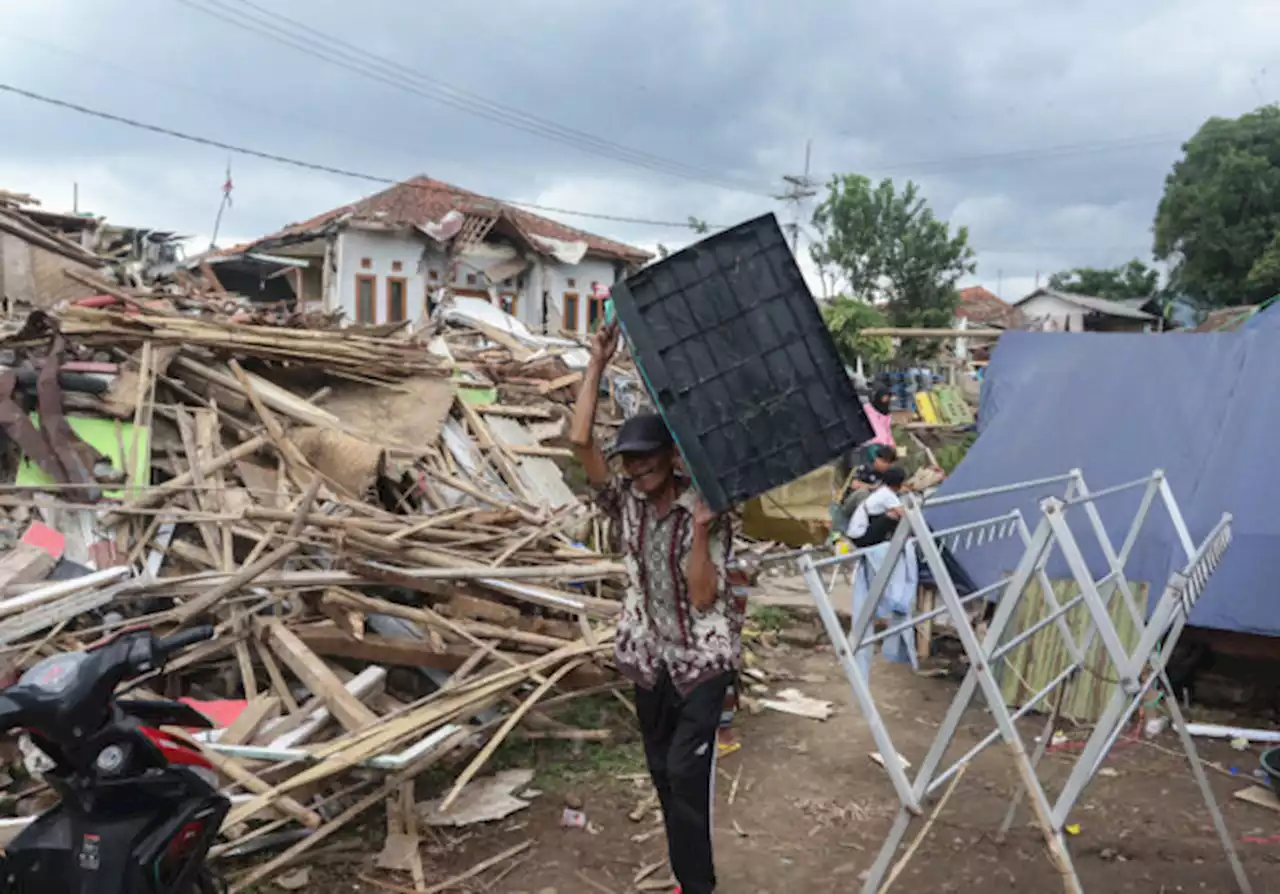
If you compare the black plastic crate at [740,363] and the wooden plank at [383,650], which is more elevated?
the black plastic crate at [740,363]

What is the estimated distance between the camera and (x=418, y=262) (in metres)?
25.5

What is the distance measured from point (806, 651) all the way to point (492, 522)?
2861mm

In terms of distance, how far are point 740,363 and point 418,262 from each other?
2393 cm

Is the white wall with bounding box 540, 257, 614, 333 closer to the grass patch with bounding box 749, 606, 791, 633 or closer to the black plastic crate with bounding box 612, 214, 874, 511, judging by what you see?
the grass patch with bounding box 749, 606, 791, 633

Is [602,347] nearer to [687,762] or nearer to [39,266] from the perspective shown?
[687,762]

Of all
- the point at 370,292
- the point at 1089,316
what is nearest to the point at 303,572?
the point at 370,292

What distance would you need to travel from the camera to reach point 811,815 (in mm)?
4727

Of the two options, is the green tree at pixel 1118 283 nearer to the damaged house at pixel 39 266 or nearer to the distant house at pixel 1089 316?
the distant house at pixel 1089 316

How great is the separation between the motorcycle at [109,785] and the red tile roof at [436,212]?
76.2ft

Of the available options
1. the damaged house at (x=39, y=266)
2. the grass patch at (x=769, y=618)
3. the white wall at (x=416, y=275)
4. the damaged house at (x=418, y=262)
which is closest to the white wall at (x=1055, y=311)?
the damaged house at (x=418, y=262)

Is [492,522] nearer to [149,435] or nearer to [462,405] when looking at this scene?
[149,435]

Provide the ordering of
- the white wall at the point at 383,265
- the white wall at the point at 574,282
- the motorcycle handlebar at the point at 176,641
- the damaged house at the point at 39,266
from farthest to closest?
the white wall at the point at 574,282 < the white wall at the point at 383,265 < the damaged house at the point at 39,266 < the motorcycle handlebar at the point at 176,641

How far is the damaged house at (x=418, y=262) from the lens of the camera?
2464cm

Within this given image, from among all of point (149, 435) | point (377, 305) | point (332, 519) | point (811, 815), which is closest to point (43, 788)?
point (332, 519)
